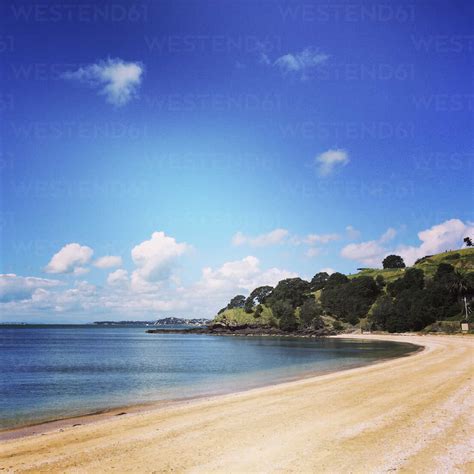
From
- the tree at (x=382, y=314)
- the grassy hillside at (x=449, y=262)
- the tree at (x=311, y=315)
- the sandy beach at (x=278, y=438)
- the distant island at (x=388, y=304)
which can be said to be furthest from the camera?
the tree at (x=311, y=315)

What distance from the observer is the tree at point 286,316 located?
177750mm

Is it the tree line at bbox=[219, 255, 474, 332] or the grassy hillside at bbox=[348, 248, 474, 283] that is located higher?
the grassy hillside at bbox=[348, 248, 474, 283]

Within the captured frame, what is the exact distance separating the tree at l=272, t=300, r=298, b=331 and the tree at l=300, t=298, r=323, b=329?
799cm

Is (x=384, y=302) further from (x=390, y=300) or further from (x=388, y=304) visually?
(x=390, y=300)

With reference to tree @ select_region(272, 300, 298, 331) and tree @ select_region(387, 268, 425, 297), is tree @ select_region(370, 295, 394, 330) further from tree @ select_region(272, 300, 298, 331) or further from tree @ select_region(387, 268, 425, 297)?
tree @ select_region(272, 300, 298, 331)

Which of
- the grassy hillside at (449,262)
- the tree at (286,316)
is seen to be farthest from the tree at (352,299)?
the tree at (286,316)

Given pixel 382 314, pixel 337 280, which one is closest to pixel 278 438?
pixel 382 314

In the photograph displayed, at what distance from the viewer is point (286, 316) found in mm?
179625

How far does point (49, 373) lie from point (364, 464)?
43368mm

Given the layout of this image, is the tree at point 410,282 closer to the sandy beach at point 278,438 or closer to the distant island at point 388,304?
the distant island at point 388,304

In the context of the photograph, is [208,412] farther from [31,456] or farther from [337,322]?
[337,322]

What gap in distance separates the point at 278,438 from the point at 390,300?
141 meters

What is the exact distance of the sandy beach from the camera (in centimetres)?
1165

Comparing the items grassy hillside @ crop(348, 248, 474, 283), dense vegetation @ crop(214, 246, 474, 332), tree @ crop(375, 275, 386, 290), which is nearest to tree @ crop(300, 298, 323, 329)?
dense vegetation @ crop(214, 246, 474, 332)
